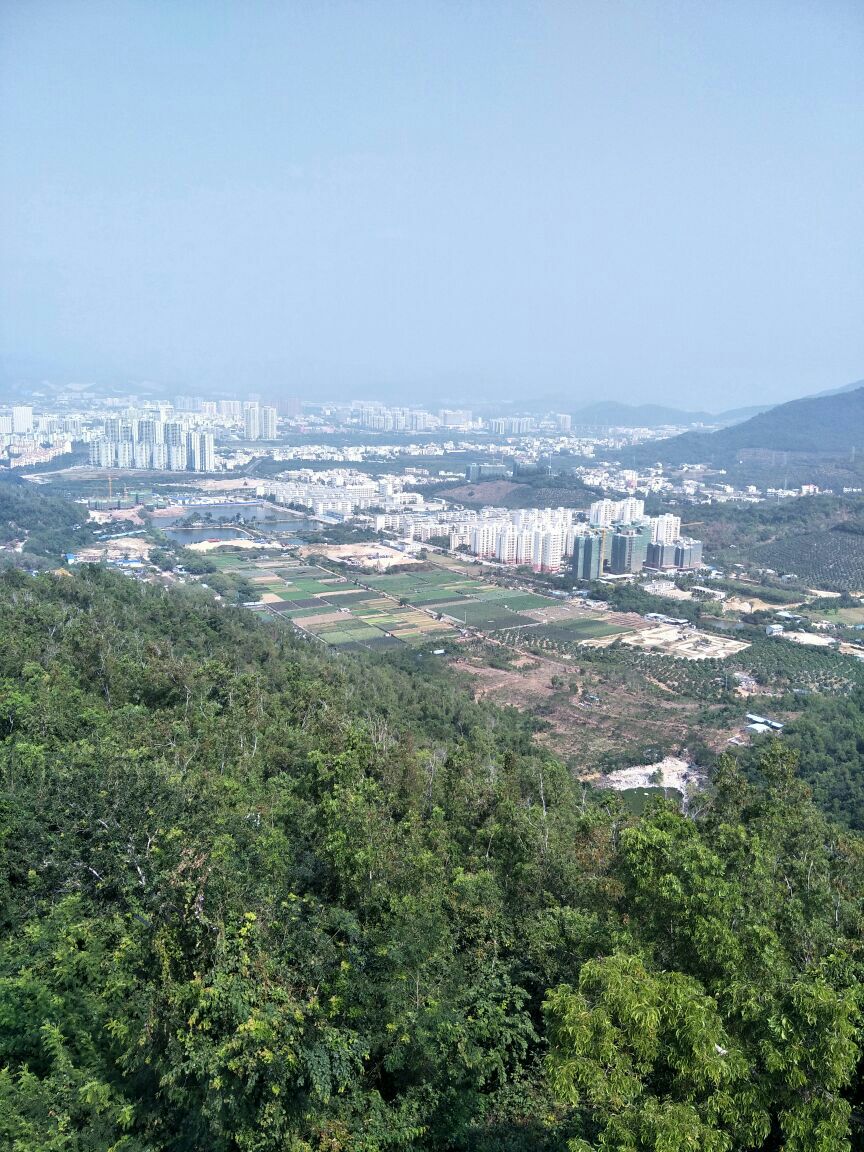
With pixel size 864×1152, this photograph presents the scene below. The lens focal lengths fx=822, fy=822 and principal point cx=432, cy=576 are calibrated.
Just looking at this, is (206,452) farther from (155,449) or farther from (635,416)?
(635,416)

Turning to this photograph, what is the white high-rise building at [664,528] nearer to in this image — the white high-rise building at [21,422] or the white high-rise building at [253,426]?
the white high-rise building at [253,426]

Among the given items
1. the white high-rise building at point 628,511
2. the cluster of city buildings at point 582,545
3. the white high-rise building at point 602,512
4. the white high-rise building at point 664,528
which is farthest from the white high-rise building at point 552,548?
the white high-rise building at point 628,511

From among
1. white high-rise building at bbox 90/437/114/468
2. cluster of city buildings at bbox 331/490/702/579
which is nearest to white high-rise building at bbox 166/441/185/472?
white high-rise building at bbox 90/437/114/468

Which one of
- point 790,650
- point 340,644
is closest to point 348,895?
point 340,644

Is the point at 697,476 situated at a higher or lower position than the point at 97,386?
lower

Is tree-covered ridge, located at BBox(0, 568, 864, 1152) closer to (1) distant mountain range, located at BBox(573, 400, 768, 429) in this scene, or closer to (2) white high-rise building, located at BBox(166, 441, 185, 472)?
(2) white high-rise building, located at BBox(166, 441, 185, 472)

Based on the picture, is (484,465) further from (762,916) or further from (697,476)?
(762,916)
